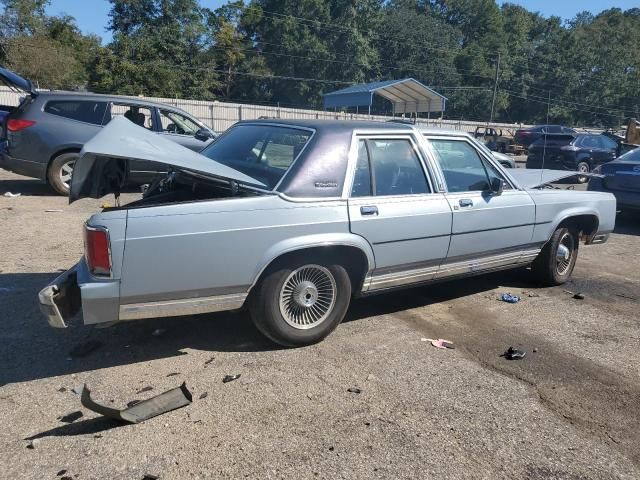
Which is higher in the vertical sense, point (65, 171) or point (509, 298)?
point (65, 171)

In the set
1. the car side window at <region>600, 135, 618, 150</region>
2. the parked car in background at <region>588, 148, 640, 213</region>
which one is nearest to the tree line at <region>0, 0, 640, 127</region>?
the car side window at <region>600, 135, 618, 150</region>

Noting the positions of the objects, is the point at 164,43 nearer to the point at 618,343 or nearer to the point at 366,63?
the point at 366,63

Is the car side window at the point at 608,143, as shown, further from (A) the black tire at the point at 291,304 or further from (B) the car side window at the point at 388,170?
(A) the black tire at the point at 291,304

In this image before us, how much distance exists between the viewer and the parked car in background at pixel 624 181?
9.50 metres

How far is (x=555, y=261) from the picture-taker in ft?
19.0

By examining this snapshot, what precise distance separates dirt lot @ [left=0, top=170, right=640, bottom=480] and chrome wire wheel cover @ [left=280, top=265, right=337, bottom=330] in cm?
24

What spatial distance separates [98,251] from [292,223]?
1253 millimetres

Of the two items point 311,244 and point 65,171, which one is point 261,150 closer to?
point 311,244

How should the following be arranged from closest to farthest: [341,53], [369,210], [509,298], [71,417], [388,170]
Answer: [71,417] → [369,210] → [388,170] → [509,298] → [341,53]

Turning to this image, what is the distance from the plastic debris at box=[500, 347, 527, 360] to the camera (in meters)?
4.09

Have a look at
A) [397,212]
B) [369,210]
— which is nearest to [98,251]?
[369,210]

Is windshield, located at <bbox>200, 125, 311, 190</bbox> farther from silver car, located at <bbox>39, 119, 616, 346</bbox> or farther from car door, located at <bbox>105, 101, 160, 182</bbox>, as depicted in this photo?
car door, located at <bbox>105, 101, 160, 182</bbox>

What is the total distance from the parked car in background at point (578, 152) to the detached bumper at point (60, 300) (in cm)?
1640

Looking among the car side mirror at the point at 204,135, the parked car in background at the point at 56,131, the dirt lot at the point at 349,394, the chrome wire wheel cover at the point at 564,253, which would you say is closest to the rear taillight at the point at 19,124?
the parked car in background at the point at 56,131
